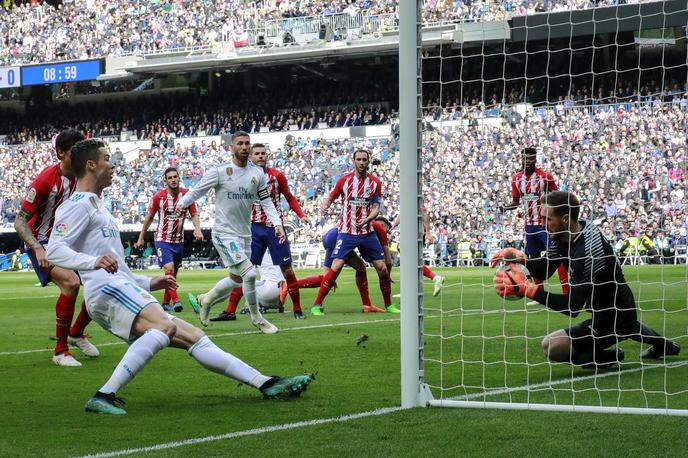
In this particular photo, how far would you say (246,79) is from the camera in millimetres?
52406

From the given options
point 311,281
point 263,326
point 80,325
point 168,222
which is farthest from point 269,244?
point 80,325

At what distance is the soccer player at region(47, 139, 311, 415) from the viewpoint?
661cm

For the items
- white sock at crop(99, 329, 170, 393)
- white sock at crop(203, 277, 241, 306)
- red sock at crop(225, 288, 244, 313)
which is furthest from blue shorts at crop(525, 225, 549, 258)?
white sock at crop(99, 329, 170, 393)

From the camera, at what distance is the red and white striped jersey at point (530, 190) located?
14867mm

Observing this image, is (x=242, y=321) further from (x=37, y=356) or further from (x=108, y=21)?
(x=108, y=21)

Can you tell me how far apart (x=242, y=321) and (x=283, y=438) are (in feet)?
27.6

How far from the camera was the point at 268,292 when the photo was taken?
15234 mm

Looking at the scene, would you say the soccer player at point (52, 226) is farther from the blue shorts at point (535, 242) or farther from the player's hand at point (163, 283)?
the blue shorts at point (535, 242)

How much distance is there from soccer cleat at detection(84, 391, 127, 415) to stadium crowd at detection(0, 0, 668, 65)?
1572 inches

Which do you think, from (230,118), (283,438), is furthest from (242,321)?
(230,118)

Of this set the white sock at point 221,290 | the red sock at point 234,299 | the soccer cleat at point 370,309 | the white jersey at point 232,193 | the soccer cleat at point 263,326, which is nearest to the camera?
the soccer cleat at point 263,326

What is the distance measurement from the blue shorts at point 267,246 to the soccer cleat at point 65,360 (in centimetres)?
467

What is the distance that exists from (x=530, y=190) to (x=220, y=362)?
9.40 m

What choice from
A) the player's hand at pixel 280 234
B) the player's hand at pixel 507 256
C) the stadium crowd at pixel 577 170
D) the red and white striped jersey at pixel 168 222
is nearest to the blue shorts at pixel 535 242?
the stadium crowd at pixel 577 170
